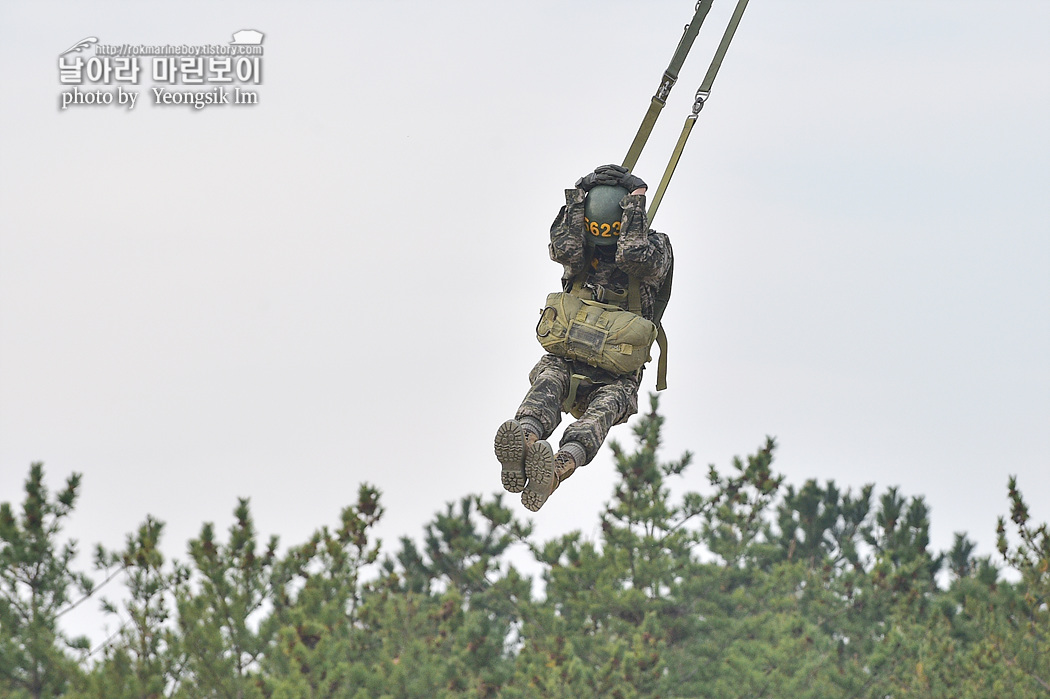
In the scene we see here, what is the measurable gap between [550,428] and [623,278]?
1.29m

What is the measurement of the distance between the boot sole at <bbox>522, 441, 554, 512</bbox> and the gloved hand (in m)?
2.06

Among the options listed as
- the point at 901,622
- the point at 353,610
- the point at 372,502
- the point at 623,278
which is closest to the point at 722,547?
the point at 901,622

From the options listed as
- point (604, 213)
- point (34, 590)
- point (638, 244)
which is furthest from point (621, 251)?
point (34, 590)

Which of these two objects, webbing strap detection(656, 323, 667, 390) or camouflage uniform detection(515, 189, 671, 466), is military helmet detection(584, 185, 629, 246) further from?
webbing strap detection(656, 323, 667, 390)

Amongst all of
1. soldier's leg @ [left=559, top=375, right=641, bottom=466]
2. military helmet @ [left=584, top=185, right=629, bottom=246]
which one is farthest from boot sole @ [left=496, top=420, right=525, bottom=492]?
military helmet @ [left=584, top=185, right=629, bottom=246]

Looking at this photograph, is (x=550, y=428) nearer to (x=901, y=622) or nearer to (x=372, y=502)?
(x=372, y=502)

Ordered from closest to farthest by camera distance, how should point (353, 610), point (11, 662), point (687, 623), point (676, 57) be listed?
point (676, 57)
point (11, 662)
point (353, 610)
point (687, 623)

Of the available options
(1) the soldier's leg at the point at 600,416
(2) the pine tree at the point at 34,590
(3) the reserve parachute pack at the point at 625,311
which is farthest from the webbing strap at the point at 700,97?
(2) the pine tree at the point at 34,590

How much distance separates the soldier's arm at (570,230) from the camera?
13953 mm

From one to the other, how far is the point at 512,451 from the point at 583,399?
1556mm

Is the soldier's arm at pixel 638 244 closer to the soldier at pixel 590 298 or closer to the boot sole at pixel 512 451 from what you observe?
the soldier at pixel 590 298

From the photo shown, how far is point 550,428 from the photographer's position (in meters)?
14.1

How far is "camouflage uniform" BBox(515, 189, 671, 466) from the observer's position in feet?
45.1

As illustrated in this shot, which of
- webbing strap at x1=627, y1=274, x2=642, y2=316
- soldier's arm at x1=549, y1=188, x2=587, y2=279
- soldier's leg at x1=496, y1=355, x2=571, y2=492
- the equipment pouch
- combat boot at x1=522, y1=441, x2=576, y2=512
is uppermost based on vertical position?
soldier's arm at x1=549, y1=188, x2=587, y2=279
